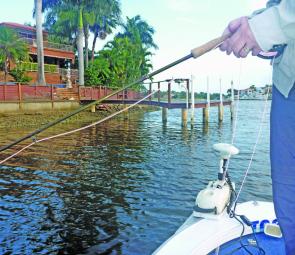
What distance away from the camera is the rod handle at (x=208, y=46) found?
6.03 feet

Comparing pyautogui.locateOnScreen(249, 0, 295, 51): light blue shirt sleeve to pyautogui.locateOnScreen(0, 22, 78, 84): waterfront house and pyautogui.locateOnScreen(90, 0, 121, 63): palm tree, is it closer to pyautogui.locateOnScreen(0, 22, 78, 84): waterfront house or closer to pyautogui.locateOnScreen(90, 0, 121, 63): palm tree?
pyautogui.locateOnScreen(0, 22, 78, 84): waterfront house

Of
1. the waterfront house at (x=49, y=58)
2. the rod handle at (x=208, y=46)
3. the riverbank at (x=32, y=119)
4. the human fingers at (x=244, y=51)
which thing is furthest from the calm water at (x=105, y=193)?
the waterfront house at (x=49, y=58)

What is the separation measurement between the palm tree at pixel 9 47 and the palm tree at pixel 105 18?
869 cm

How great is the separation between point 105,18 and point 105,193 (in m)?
35.0

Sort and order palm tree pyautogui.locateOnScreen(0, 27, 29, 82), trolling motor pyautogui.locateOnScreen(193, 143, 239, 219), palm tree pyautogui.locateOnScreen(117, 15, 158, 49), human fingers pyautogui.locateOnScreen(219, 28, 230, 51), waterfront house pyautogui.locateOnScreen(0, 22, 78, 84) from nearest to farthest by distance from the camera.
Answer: human fingers pyautogui.locateOnScreen(219, 28, 230, 51) < trolling motor pyautogui.locateOnScreen(193, 143, 239, 219) < palm tree pyautogui.locateOnScreen(0, 27, 29, 82) < waterfront house pyautogui.locateOnScreen(0, 22, 78, 84) < palm tree pyautogui.locateOnScreen(117, 15, 158, 49)

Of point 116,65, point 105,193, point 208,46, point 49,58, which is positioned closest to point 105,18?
point 116,65

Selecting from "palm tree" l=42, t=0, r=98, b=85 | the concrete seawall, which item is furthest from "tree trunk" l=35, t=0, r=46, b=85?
"palm tree" l=42, t=0, r=98, b=85

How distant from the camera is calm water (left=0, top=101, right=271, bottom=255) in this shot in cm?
535

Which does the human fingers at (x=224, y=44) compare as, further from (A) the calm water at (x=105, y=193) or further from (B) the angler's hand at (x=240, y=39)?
(A) the calm water at (x=105, y=193)

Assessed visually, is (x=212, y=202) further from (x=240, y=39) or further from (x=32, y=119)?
(x=32, y=119)

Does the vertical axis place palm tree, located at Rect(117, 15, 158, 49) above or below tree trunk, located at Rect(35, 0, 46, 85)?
above

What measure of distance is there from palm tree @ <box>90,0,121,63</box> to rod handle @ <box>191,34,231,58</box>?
Answer: 115 feet

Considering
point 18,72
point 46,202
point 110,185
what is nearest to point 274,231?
point 46,202

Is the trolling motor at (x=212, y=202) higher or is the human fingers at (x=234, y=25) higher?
the human fingers at (x=234, y=25)
